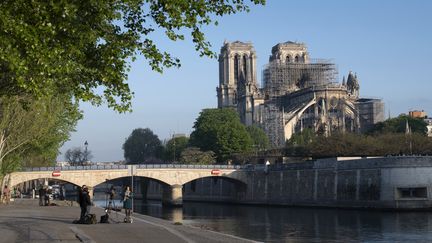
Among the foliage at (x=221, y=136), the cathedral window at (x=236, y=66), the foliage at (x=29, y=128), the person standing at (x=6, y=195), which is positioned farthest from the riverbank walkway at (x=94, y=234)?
the cathedral window at (x=236, y=66)

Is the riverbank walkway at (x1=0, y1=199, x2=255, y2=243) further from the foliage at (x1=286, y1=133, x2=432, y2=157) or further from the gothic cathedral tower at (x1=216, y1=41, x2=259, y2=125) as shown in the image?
the gothic cathedral tower at (x1=216, y1=41, x2=259, y2=125)

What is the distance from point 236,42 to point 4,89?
564ft

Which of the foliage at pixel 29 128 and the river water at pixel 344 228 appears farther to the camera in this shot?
the foliage at pixel 29 128

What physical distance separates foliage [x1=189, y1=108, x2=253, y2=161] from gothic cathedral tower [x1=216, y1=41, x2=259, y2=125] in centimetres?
5085

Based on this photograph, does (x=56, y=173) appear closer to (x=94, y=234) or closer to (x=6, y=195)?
(x=6, y=195)

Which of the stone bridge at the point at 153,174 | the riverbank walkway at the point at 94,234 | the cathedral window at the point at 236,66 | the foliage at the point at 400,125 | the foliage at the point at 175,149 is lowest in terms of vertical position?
the riverbank walkway at the point at 94,234

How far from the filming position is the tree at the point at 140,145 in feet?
605

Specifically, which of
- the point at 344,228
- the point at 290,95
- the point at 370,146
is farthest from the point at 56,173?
the point at 290,95

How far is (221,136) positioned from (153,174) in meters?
30.7

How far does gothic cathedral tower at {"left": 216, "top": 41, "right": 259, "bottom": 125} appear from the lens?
185 metres

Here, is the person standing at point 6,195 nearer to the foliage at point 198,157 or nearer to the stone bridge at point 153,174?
the stone bridge at point 153,174

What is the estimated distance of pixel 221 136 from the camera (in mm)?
122688

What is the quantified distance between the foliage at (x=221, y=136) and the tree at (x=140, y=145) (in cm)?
5381

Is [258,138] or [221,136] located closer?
[221,136]
